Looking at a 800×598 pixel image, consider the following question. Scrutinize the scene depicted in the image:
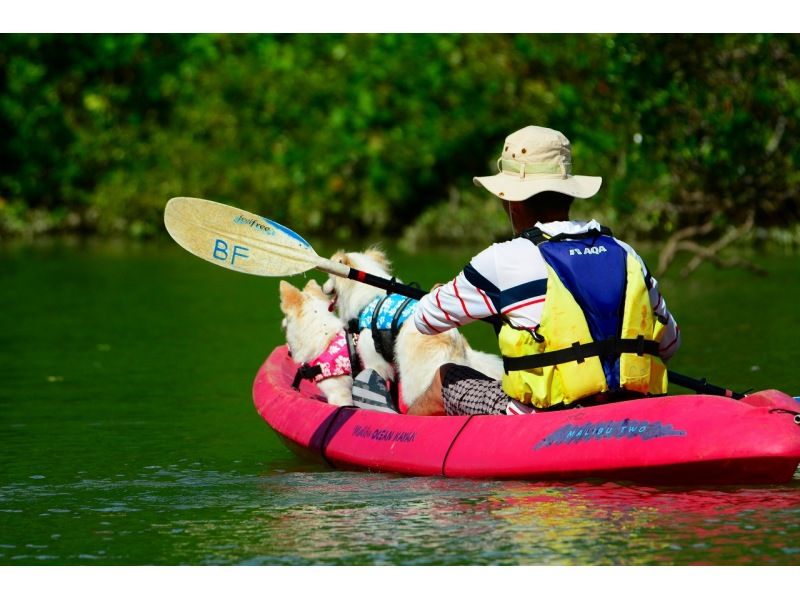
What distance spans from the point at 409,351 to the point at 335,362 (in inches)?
26.4

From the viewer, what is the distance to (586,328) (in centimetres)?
609

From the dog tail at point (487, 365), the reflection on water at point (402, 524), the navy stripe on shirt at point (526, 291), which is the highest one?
the navy stripe on shirt at point (526, 291)

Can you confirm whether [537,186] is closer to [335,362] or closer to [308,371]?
[335,362]

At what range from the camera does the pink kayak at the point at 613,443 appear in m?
5.90

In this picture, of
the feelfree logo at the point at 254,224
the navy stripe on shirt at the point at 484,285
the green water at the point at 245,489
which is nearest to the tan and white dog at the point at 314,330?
the green water at the point at 245,489

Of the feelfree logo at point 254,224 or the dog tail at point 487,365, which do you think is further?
the feelfree logo at point 254,224

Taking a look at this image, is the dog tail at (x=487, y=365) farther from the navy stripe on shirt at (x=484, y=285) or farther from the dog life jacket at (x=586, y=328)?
the navy stripe on shirt at (x=484, y=285)

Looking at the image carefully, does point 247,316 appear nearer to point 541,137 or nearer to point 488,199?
point 541,137

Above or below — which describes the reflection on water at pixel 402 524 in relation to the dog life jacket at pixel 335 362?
below

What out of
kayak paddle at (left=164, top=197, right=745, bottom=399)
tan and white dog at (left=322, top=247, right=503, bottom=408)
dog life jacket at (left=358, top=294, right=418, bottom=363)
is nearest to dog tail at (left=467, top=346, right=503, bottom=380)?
tan and white dog at (left=322, top=247, right=503, bottom=408)

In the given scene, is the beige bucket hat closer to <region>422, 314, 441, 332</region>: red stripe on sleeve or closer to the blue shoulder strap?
the blue shoulder strap

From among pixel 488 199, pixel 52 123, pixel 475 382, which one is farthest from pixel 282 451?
pixel 52 123

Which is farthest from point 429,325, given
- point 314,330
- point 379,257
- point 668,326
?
point 314,330

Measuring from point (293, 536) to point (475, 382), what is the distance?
1499mm
